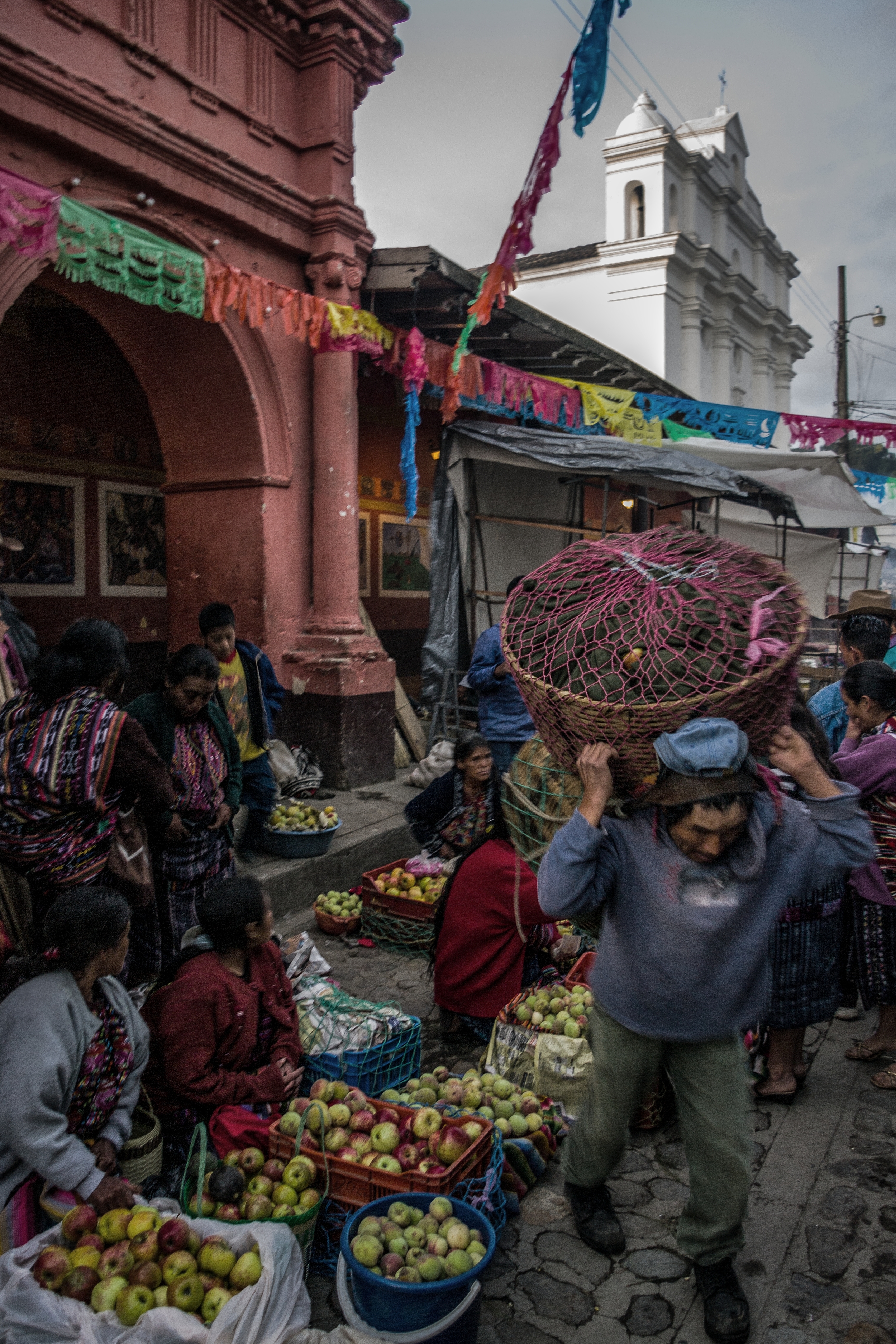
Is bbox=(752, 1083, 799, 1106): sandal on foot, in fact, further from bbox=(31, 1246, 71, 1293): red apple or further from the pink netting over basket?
bbox=(31, 1246, 71, 1293): red apple

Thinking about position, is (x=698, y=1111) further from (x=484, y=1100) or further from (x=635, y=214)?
(x=635, y=214)

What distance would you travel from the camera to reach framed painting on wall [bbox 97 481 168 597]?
7504 millimetres

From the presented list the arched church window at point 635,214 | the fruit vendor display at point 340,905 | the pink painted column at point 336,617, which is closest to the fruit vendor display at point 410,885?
the fruit vendor display at point 340,905

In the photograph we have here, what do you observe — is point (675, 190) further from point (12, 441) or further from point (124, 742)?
point (124, 742)

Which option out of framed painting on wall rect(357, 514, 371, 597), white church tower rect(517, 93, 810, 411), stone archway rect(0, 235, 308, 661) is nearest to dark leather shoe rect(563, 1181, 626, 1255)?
stone archway rect(0, 235, 308, 661)

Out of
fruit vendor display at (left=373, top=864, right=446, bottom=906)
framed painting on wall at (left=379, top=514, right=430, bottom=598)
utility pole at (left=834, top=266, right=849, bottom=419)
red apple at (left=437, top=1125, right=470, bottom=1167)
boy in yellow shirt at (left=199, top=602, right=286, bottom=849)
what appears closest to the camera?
red apple at (left=437, top=1125, right=470, bottom=1167)

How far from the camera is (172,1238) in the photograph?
2359 millimetres

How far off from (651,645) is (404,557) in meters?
8.80

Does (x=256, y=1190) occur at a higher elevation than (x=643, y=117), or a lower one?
lower

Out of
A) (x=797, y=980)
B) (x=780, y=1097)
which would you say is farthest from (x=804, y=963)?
(x=780, y=1097)

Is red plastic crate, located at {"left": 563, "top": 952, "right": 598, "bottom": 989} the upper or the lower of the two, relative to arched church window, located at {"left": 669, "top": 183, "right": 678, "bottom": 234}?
lower

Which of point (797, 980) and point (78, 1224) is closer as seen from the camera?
point (78, 1224)

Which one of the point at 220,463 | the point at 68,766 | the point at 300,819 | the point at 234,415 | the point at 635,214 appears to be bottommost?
the point at 300,819

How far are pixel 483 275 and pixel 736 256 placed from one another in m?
25.1
